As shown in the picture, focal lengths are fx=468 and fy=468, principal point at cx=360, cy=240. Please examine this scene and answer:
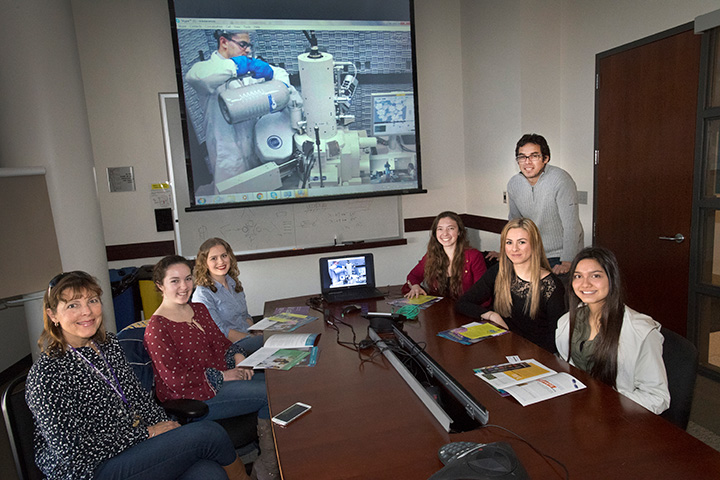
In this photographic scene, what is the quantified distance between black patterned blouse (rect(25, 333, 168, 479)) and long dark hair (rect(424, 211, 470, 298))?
5.83ft

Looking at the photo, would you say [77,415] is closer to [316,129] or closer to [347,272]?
[347,272]

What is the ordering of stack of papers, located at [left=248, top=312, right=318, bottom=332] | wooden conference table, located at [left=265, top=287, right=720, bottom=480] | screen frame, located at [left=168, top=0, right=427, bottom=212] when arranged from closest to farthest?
wooden conference table, located at [left=265, top=287, right=720, bottom=480] → stack of papers, located at [left=248, top=312, right=318, bottom=332] → screen frame, located at [left=168, top=0, right=427, bottom=212]

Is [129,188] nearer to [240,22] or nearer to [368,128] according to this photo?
[240,22]

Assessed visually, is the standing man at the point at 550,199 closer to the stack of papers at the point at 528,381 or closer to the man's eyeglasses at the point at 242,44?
the stack of papers at the point at 528,381

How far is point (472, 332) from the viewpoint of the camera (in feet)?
6.88

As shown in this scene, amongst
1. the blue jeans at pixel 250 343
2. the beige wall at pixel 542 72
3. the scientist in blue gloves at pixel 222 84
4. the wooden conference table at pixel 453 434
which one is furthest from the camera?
the scientist in blue gloves at pixel 222 84

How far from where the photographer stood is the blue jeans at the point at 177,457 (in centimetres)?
158

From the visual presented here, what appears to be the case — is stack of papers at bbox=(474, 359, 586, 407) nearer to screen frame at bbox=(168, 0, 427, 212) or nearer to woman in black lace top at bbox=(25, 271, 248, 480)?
woman in black lace top at bbox=(25, 271, 248, 480)

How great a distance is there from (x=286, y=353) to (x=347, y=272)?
935 mm

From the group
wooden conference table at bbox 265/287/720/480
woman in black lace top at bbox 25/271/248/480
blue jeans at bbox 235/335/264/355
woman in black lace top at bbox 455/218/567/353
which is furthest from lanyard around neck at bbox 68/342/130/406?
woman in black lace top at bbox 455/218/567/353

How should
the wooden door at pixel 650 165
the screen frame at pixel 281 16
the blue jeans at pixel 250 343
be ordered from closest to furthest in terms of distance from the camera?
1. the blue jeans at pixel 250 343
2. the wooden door at pixel 650 165
3. the screen frame at pixel 281 16

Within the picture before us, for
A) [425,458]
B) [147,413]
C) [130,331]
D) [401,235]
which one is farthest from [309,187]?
[425,458]

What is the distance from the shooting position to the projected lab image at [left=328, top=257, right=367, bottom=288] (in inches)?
112

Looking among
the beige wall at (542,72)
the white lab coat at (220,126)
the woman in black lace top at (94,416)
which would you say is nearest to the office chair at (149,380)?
the woman in black lace top at (94,416)
